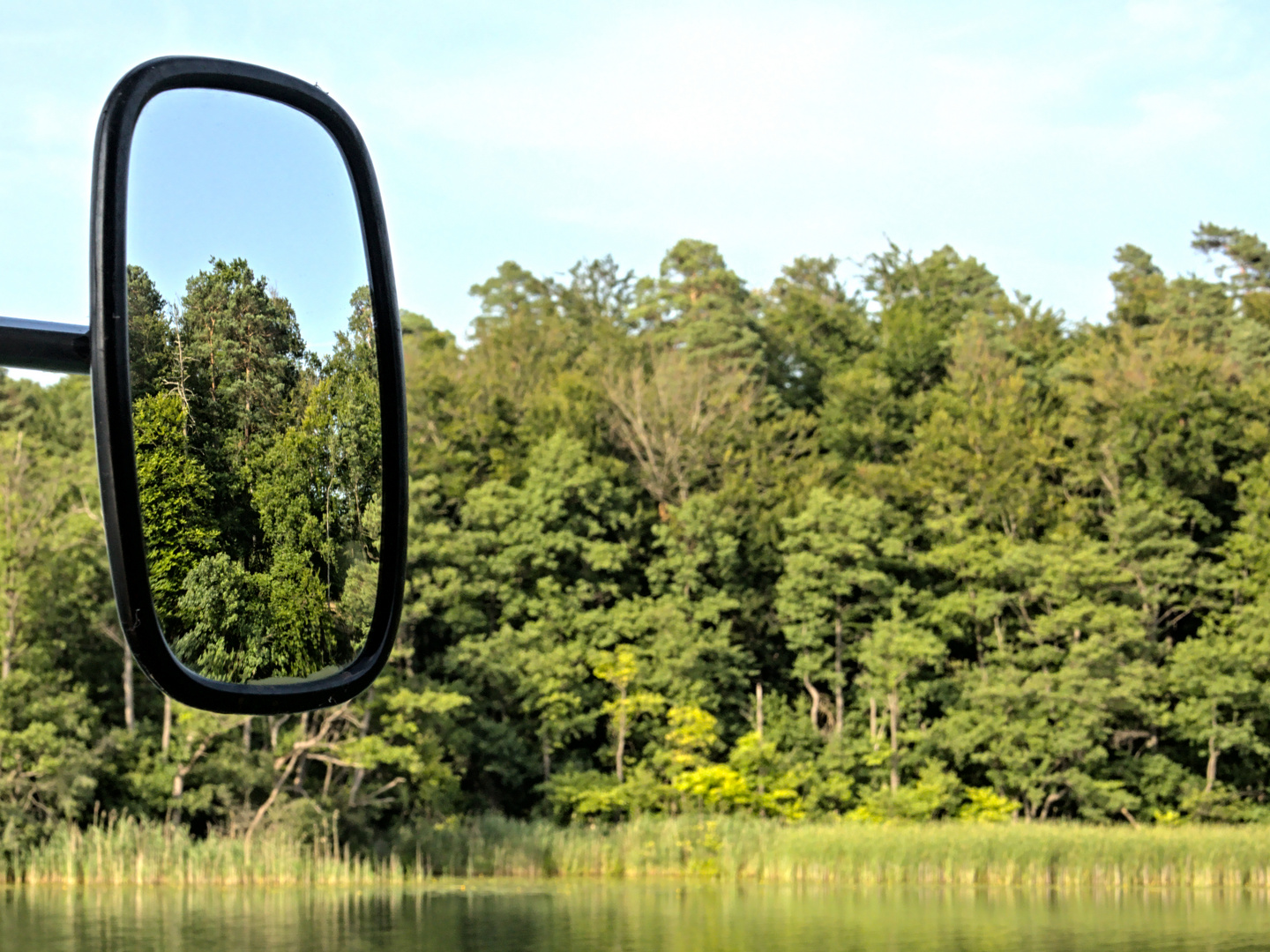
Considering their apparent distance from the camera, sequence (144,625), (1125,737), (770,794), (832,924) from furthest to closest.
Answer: (1125,737) < (770,794) < (832,924) < (144,625)

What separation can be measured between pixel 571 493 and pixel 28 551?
10.2 metres

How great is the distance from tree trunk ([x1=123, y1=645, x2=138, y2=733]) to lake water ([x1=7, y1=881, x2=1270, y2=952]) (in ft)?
11.1

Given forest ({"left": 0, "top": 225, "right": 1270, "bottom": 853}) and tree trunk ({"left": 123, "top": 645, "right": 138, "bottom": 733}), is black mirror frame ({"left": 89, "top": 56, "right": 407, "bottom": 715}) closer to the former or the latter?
forest ({"left": 0, "top": 225, "right": 1270, "bottom": 853})

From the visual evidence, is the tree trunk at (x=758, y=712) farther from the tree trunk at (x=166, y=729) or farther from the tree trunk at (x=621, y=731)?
the tree trunk at (x=166, y=729)

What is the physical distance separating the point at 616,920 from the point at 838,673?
11.4 metres

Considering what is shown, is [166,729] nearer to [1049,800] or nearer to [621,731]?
[621,731]

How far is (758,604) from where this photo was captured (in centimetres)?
2877

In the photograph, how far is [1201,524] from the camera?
27.5 meters

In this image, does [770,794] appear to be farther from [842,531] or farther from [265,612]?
[265,612]

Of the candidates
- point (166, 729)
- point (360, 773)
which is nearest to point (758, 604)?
point (360, 773)

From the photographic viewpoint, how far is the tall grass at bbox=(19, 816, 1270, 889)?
20125 millimetres

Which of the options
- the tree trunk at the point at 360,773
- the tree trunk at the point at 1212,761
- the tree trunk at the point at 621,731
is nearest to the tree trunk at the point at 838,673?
the tree trunk at the point at 621,731

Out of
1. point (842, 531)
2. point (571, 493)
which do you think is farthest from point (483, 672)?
point (842, 531)

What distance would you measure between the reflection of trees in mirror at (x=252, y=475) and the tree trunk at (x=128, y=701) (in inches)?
882
